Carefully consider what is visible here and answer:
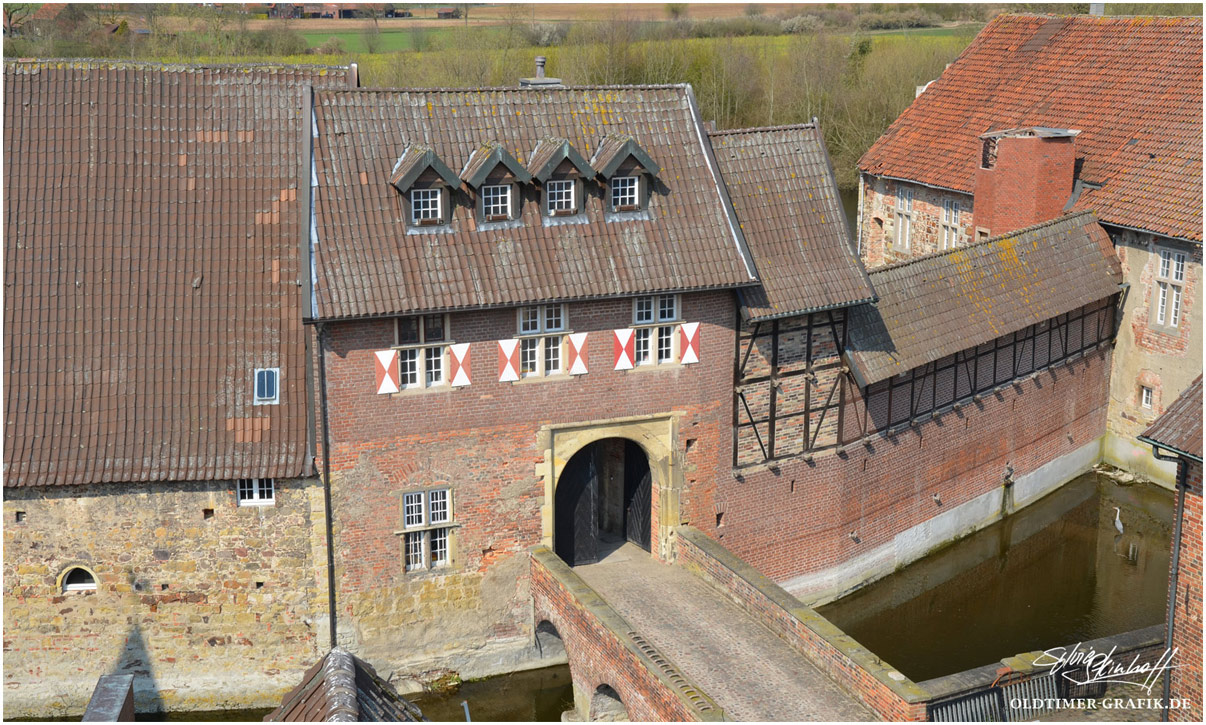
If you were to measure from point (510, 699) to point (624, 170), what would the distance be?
8185 mm

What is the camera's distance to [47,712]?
67.3 ft

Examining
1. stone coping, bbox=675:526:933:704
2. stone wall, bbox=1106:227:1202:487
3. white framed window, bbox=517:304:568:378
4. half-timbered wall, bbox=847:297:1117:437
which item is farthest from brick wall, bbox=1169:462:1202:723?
stone wall, bbox=1106:227:1202:487

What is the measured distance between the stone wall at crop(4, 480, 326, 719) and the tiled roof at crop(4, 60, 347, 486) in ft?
2.14

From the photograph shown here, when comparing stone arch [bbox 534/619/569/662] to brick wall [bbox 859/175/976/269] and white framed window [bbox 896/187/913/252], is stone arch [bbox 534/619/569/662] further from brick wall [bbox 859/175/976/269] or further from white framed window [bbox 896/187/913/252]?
white framed window [bbox 896/187/913/252]

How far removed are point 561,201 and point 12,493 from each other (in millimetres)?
8796

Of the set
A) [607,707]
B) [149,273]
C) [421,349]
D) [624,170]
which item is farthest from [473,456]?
[149,273]

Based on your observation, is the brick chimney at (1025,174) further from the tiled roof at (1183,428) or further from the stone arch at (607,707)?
the stone arch at (607,707)

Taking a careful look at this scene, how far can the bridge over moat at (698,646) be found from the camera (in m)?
17.2

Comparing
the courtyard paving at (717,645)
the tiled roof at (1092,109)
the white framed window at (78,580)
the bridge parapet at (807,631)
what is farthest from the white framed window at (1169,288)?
the white framed window at (78,580)

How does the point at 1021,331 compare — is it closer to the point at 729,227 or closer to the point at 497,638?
the point at 729,227

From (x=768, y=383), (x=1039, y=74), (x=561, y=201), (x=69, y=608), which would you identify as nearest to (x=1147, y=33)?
(x=1039, y=74)

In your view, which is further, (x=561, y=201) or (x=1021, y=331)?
(x=1021, y=331)

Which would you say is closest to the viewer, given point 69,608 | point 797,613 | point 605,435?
point 797,613

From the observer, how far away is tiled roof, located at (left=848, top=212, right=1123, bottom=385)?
23719mm
